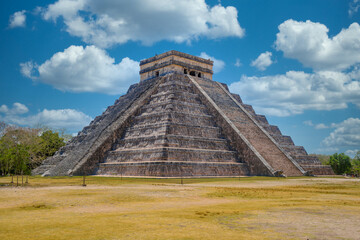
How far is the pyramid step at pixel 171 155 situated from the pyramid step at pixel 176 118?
3.63 metres

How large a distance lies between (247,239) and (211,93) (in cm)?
3097

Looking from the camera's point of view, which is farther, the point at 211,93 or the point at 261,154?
the point at 211,93

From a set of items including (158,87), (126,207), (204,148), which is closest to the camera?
(126,207)

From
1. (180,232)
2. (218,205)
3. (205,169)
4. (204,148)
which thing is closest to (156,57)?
(204,148)

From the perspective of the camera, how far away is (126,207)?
10.0 metres

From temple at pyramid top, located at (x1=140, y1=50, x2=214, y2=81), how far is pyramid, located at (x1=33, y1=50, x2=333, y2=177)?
27cm

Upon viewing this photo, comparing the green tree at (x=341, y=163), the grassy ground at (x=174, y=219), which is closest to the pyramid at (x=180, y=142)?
the grassy ground at (x=174, y=219)

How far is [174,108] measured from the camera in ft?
99.0

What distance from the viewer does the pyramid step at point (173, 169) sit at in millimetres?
23547

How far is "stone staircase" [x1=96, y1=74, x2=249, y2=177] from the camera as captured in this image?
2452cm

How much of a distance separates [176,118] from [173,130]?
6.21 feet

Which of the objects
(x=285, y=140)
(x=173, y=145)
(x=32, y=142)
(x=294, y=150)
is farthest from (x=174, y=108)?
(x=32, y=142)

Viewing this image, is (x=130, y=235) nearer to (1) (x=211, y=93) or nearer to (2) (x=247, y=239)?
(2) (x=247, y=239)

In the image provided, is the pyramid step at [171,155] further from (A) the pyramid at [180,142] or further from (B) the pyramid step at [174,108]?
(B) the pyramid step at [174,108]
